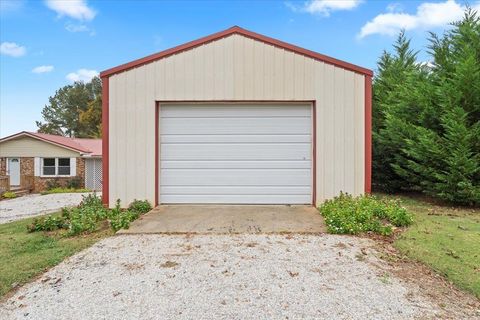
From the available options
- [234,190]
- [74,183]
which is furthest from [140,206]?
[74,183]

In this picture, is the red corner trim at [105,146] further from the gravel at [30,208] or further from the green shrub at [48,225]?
the gravel at [30,208]

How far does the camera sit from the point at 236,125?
692 centimetres

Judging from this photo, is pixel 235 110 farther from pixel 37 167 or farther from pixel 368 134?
pixel 37 167

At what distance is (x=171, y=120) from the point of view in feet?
22.7

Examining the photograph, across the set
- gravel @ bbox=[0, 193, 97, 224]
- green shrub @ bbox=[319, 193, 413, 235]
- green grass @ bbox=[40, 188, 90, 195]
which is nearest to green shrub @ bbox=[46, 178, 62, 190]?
green grass @ bbox=[40, 188, 90, 195]

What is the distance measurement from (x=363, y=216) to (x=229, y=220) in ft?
7.59

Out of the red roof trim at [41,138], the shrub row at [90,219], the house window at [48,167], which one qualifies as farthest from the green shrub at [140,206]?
the house window at [48,167]

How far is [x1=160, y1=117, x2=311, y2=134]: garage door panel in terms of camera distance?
6.86 m

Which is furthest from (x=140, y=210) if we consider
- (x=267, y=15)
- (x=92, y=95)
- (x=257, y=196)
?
(x=92, y=95)

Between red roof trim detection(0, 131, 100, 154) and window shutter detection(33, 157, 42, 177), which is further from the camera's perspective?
window shutter detection(33, 157, 42, 177)

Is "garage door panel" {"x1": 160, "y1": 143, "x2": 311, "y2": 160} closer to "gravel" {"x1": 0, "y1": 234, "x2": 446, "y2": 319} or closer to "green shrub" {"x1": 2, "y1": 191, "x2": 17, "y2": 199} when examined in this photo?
"gravel" {"x1": 0, "y1": 234, "x2": 446, "y2": 319}

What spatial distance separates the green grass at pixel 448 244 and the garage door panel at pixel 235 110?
320cm

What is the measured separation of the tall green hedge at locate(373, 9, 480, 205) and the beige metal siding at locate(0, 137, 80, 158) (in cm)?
1984

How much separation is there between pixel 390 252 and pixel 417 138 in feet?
15.9
